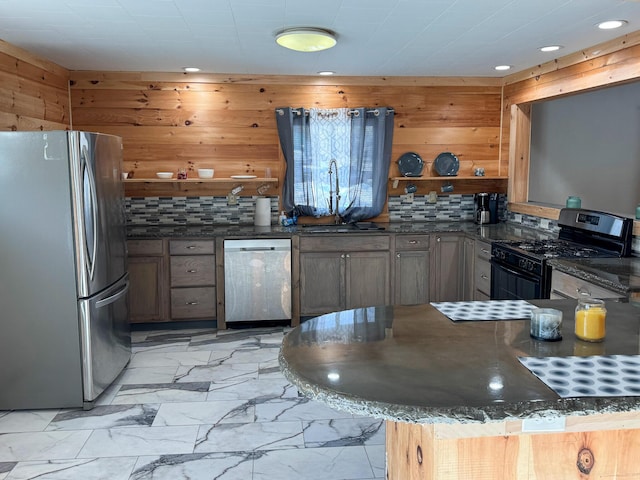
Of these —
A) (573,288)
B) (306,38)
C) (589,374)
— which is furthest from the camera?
(306,38)

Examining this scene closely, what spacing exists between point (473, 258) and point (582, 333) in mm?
3074

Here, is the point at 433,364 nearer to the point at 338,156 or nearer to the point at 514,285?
the point at 514,285

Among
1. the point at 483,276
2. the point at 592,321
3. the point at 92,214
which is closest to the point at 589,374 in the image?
the point at 592,321

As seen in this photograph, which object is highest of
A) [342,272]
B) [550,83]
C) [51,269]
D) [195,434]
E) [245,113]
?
[550,83]

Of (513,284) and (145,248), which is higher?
(145,248)

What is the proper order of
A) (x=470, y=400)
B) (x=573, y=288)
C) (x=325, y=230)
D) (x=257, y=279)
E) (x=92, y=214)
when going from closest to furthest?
1. (x=470, y=400)
2. (x=573, y=288)
3. (x=92, y=214)
4. (x=257, y=279)
5. (x=325, y=230)

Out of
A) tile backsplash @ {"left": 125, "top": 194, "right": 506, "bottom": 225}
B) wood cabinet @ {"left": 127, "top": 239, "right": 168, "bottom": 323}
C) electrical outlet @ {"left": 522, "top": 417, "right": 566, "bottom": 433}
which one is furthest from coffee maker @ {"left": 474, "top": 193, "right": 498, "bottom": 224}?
electrical outlet @ {"left": 522, "top": 417, "right": 566, "bottom": 433}

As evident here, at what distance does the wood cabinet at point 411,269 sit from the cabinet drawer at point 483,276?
518 mm

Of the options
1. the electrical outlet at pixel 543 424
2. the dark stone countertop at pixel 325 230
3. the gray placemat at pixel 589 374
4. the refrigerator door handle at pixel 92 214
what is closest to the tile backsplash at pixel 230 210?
the dark stone countertop at pixel 325 230

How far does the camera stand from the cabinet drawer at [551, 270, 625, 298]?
3021 mm

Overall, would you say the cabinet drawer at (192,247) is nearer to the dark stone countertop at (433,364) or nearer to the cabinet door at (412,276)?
the cabinet door at (412,276)

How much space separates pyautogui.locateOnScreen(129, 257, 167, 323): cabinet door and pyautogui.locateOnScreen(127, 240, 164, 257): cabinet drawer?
0.15 ft

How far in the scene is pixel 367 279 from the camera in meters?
5.13

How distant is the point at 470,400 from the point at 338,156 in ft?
14.1
